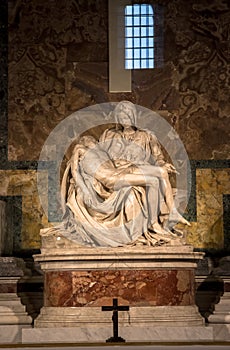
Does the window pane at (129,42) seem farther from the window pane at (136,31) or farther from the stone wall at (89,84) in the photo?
the stone wall at (89,84)

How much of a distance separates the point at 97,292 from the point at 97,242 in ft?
1.85

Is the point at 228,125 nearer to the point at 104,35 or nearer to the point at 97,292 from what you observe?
the point at 104,35

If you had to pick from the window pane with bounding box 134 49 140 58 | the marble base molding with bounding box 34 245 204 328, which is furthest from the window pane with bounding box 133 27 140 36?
the marble base molding with bounding box 34 245 204 328

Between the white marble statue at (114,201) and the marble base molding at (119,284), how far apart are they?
21 cm

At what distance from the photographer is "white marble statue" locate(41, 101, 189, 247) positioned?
1134 centimetres

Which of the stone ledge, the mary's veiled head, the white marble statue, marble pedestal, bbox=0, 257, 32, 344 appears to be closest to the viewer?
the stone ledge

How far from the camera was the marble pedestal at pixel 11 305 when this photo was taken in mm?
11461

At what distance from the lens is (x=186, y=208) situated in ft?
42.1

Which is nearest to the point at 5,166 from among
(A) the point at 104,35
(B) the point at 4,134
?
(B) the point at 4,134

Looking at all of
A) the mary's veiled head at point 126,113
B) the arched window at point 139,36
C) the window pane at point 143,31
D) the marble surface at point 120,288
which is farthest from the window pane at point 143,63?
the marble surface at point 120,288

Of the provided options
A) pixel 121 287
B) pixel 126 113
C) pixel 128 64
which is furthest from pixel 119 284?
pixel 128 64

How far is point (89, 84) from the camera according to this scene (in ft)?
43.2

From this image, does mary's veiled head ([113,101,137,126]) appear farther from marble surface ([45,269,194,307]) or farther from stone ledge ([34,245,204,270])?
marble surface ([45,269,194,307])

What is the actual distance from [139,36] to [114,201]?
282cm
